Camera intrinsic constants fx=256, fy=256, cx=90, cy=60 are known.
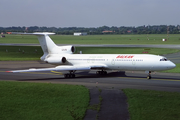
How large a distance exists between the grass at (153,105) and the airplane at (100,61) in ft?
32.3

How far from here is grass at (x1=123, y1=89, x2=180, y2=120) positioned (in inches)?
701

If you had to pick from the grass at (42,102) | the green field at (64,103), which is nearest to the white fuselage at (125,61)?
the green field at (64,103)

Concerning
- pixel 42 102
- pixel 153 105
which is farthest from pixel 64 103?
pixel 153 105

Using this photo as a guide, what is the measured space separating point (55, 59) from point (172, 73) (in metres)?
17.9

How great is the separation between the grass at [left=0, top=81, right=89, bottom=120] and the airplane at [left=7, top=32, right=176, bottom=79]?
9470 millimetres

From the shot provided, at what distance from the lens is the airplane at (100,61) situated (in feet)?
111

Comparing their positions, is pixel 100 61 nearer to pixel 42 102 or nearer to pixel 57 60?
pixel 57 60

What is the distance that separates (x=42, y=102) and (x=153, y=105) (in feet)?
29.2

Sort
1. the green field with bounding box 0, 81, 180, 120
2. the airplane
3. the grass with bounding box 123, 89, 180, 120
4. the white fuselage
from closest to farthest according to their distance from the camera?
1. the grass with bounding box 123, 89, 180, 120
2. the green field with bounding box 0, 81, 180, 120
3. the white fuselage
4. the airplane

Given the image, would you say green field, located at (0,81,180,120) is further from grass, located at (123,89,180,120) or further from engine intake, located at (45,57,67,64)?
engine intake, located at (45,57,67,64)

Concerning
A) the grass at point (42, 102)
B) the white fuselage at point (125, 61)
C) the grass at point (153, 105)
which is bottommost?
the grass at point (153, 105)

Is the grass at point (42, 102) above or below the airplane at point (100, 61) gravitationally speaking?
below

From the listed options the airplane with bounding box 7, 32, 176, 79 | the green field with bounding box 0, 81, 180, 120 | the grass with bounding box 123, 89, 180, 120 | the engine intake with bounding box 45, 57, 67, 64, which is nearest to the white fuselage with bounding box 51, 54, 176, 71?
the airplane with bounding box 7, 32, 176, 79

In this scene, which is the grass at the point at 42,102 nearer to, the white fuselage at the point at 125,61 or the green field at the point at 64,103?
the green field at the point at 64,103
